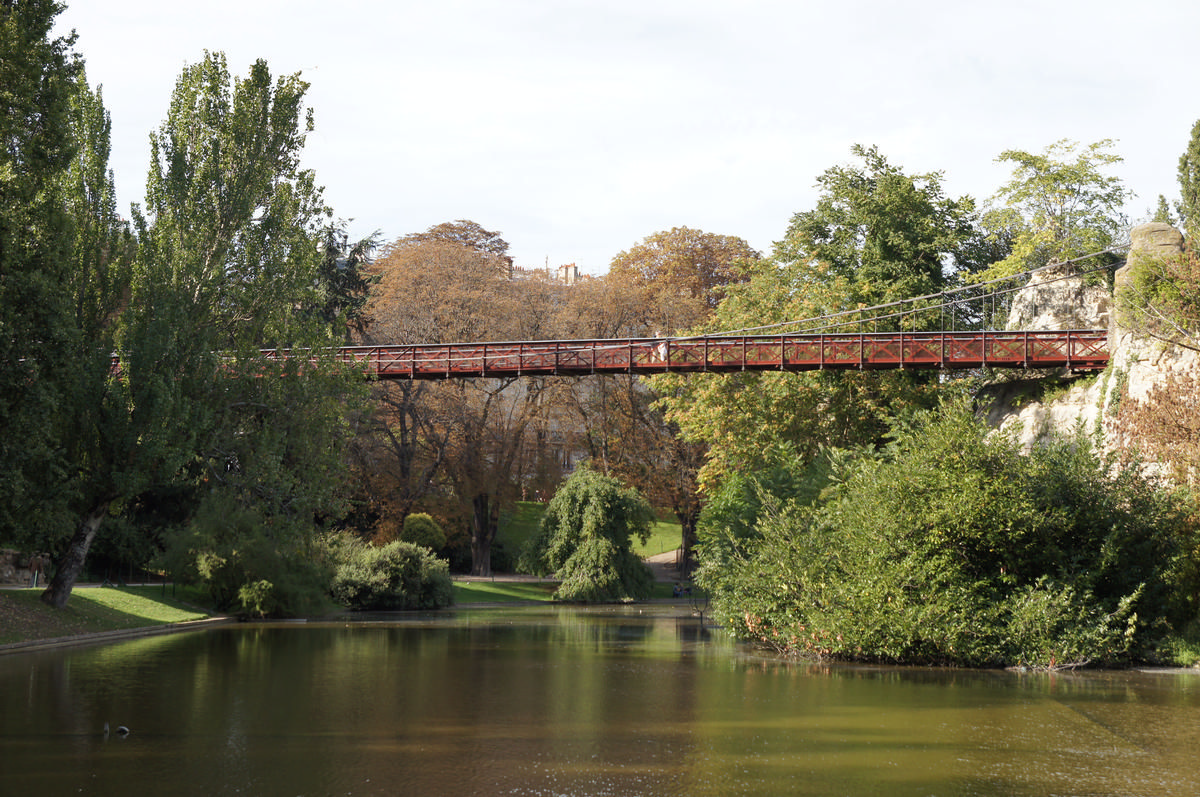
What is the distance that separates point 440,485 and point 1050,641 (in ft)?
121

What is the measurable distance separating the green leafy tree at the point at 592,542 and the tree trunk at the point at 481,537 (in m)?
6.50

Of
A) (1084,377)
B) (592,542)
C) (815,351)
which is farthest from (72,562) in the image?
(1084,377)

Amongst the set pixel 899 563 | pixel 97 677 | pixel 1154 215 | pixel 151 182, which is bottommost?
pixel 97 677

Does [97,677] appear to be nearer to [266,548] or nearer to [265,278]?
[265,278]

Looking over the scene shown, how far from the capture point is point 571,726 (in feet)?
38.9

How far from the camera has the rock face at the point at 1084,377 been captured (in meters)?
23.7

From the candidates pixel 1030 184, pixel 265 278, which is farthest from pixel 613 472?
pixel 265 278

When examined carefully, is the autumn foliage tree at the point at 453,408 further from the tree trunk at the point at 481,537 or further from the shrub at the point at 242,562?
the shrub at the point at 242,562

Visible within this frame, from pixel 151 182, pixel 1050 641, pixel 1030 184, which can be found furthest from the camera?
pixel 1030 184

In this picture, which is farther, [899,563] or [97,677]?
[899,563]

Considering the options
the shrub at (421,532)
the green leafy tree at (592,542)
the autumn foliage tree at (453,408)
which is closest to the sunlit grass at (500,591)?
the green leafy tree at (592,542)

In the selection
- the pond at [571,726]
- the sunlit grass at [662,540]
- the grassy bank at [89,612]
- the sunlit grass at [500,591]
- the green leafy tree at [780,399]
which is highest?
the green leafy tree at [780,399]

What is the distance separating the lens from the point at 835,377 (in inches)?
1447

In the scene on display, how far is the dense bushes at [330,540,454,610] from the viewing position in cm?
3478
